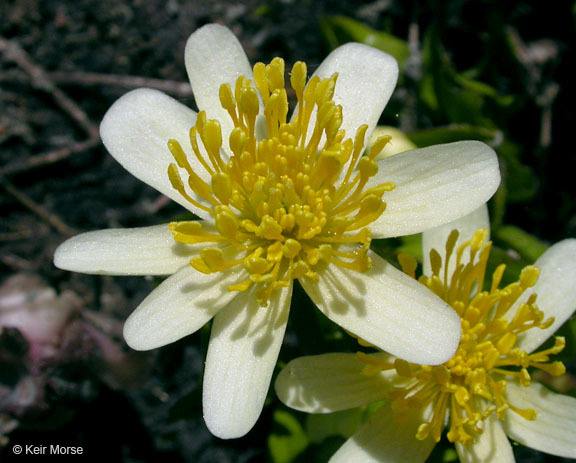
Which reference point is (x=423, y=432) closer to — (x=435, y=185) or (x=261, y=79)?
(x=435, y=185)

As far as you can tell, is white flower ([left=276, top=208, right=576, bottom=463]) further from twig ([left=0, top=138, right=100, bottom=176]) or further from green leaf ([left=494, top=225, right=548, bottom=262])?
twig ([left=0, top=138, right=100, bottom=176])

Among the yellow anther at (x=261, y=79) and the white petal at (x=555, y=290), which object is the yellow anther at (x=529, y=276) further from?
the yellow anther at (x=261, y=79)

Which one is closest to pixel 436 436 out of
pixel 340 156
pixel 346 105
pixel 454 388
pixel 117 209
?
pixel 454 388

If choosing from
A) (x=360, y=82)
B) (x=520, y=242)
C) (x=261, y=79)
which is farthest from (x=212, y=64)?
(x=520, y=242)

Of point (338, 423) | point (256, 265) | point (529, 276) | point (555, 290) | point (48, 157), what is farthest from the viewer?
point (48, 157)

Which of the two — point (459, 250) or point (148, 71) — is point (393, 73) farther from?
point (148, 71)

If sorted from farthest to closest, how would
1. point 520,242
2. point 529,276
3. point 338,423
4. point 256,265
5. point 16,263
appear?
point 16,263 → point 520,242 → point 338,423 → point 529,276 → point 256,265

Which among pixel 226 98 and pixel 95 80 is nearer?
pixel 226 98
